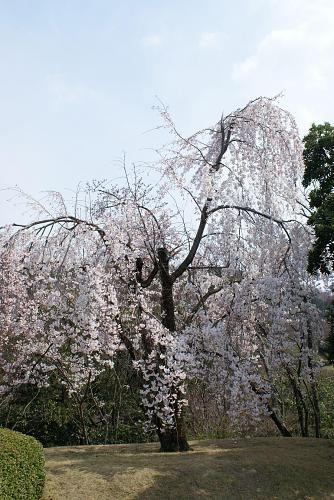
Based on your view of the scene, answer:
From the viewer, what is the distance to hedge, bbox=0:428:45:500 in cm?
564

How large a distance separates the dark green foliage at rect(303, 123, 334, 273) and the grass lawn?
10.3ft

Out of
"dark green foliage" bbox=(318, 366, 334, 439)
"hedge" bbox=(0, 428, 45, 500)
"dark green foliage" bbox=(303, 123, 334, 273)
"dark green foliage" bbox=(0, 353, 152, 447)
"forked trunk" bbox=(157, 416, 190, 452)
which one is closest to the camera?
"hedge" bbox=(0, 428, 45, 500)

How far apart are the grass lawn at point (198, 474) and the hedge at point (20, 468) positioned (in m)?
0.31

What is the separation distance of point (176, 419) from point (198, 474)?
4.94ft

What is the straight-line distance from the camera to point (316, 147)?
885 cm

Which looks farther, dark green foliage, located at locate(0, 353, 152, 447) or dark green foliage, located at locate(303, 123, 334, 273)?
dark green foliage, located at locate(0, 353, 152, 447)

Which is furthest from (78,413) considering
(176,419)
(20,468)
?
(20,468)

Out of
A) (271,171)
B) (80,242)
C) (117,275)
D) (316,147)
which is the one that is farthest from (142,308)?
(316,147)

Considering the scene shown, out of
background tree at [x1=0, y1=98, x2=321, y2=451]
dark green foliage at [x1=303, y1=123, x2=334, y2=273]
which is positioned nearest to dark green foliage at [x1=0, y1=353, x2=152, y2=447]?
background tree at [x1=0, y1=98, x2=321, y2=451]

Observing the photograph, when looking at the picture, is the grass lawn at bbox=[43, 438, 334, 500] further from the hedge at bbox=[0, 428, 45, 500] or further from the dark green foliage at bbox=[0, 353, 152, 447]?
the dark green foliage at bbox=[0, 353, 152, 447]

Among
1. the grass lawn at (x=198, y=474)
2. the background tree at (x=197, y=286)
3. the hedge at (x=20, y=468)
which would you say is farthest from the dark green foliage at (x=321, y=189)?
the hedge at (x=20, y=468)

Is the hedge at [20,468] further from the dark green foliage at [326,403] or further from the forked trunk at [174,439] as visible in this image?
the dark green foliage at [326,403]

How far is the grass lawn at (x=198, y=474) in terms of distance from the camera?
6402 mm

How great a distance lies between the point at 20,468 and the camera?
5.91 metres
